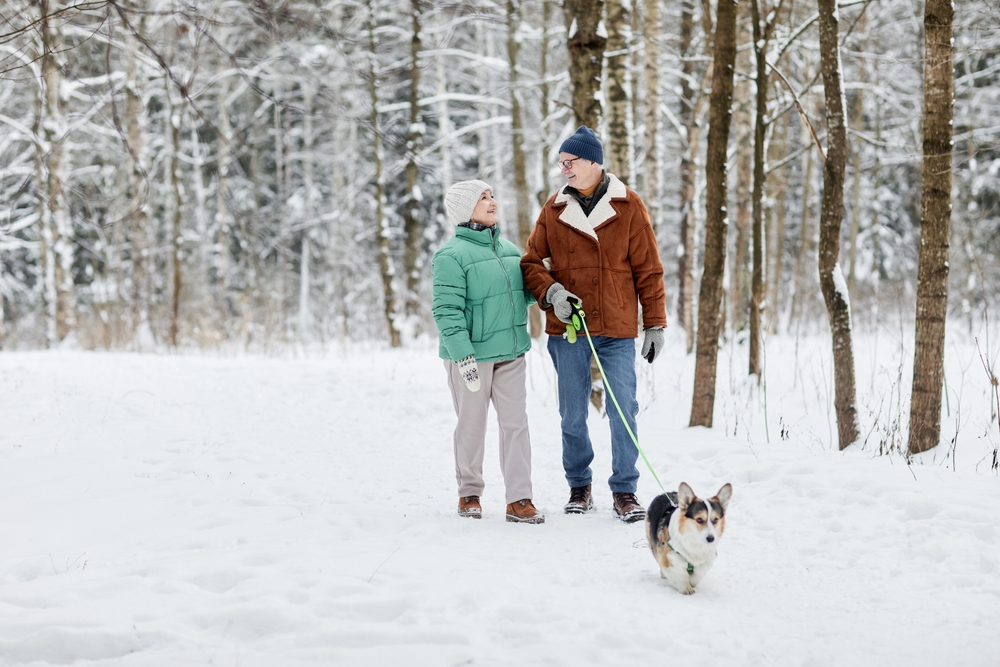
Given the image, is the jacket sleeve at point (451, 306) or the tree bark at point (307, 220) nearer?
the jacket sleeve at point (451, 306)

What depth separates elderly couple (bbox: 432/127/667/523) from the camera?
13.0ft

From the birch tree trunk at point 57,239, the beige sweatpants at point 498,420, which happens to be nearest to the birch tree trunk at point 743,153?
the beige sweatpants at point 498,420

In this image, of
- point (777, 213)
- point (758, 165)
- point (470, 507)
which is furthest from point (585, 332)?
point (777, 213)

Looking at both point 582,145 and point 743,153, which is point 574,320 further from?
point 743,153

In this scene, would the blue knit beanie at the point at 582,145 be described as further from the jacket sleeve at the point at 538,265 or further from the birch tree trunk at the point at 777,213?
the birch tree trunk at the point at 777,213

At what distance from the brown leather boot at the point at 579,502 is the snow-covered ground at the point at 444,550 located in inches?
2.7

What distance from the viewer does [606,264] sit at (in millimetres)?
4004

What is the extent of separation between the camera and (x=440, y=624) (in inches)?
99.9

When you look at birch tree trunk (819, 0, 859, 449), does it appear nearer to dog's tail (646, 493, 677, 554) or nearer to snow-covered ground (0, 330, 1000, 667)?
snow-covered ground (0, 330, 1000, 667)

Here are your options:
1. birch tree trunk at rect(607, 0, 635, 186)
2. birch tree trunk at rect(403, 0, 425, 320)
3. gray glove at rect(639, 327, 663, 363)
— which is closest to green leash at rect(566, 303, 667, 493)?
gray glove at rect(639, 327, 663, 363)

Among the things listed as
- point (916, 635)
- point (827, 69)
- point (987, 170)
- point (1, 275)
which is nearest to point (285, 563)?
point (916, 635)

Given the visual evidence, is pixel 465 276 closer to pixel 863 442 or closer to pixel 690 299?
pixel 863 442

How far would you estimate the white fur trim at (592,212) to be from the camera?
3.97m

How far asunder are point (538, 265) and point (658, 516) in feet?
5.34
